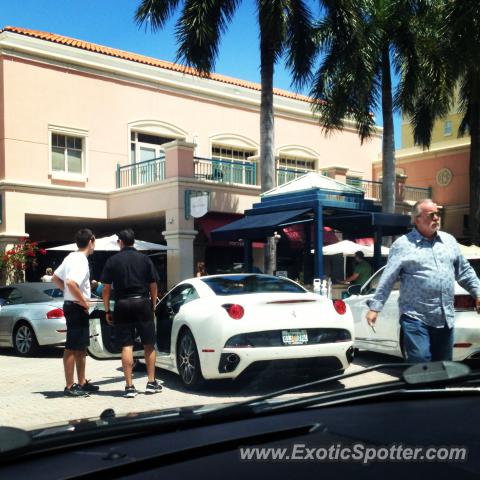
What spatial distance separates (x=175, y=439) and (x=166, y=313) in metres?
6.57

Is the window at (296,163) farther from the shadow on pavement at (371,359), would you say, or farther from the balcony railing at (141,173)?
the shadow on pavement at (371,359)

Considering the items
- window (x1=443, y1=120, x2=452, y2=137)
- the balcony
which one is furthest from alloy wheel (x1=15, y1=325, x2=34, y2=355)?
window (x1=443, y1=120, x2=452, y2=137)

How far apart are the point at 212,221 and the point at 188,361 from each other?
13.3 metres

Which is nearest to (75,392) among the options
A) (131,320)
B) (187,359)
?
(131,320)

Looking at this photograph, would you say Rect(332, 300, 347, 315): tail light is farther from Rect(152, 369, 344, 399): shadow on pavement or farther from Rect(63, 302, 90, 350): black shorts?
Rect(63, 302, 90, 350): black shorts

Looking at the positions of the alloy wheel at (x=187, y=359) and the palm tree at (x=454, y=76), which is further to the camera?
the palm tree at (x=454, y=76)

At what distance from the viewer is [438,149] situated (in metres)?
27.9

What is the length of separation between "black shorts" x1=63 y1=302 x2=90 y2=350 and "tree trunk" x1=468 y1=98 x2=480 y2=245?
15.4m

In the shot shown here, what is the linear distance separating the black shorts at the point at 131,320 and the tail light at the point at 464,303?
3585 millimetres

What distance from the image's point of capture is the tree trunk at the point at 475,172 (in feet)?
65.4

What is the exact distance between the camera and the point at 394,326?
27.0ft

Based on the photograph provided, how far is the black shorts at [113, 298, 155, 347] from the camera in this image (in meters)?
7.00

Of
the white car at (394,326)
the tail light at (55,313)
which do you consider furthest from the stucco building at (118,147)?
the white car at (394,326)

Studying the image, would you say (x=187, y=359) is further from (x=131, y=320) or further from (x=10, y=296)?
(x=10, y=296)
